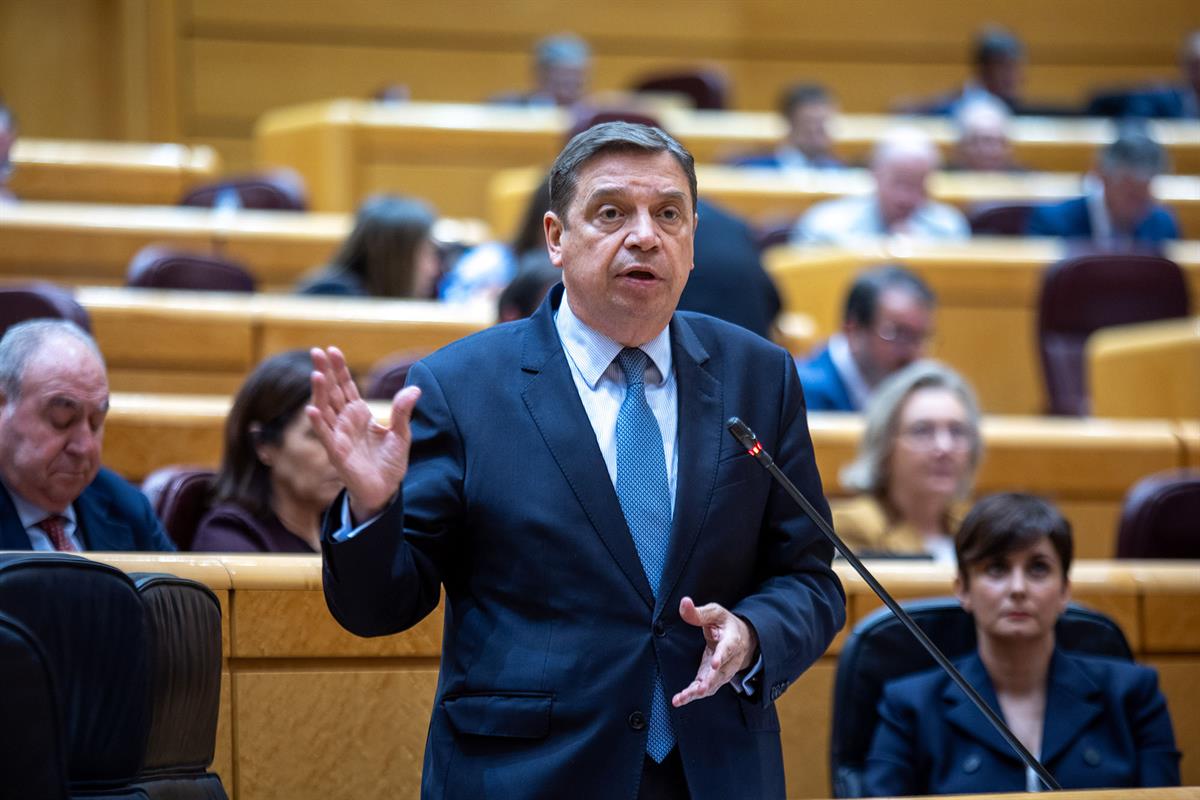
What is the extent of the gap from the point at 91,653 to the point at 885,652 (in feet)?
3.89

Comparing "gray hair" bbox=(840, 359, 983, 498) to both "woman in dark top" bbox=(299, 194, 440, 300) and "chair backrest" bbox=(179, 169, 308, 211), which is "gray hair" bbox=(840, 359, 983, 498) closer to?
"woman in dark top" bbox=(299, 194, 440, 300)

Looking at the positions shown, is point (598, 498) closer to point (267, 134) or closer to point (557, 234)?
point (557, 234)

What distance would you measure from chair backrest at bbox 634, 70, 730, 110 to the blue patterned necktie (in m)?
6.00

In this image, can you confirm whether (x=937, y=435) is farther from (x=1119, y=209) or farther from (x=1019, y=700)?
(x=1119, y=209)

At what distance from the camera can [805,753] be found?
2.45 m

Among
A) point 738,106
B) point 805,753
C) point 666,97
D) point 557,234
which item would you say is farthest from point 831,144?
point 557,234

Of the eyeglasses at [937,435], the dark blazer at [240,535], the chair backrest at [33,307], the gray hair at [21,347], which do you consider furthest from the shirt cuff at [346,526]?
the chair backrest at [33,307]

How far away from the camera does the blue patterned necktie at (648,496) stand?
4.86ft

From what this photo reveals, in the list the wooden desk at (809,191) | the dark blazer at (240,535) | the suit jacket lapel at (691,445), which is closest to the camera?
the suit jacket lapel at (691,445)

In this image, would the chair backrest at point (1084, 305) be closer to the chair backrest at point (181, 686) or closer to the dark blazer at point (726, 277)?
the dark blazer at point (726, 277)

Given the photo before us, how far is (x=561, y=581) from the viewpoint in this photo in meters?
1.48

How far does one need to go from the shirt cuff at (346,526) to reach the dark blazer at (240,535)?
3.41 feet

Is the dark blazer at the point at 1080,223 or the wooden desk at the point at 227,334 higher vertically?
the dark blazer at the point at 1080,223

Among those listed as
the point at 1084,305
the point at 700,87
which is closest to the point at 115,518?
the point at 1084,305
